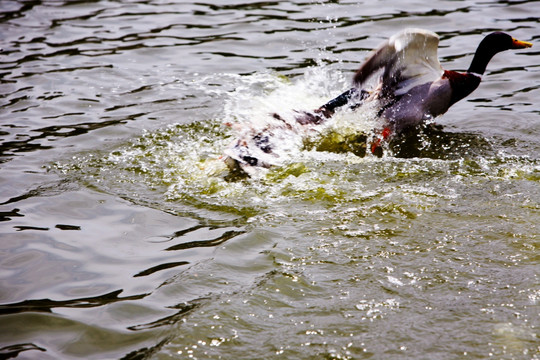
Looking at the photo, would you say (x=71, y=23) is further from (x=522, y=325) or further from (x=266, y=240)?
(x=522, y=325)

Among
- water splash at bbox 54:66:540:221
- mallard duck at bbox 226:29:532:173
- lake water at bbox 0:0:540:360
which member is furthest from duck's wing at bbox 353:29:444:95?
lake water at bbox 0:0:540:360

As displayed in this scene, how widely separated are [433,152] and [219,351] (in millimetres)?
3102

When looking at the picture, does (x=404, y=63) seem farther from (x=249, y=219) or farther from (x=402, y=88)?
(x=249, y=219)

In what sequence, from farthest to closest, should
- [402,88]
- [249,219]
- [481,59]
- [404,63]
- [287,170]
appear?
[481,59] < [402,88] < [404,63] < [287,170] < [249,219]

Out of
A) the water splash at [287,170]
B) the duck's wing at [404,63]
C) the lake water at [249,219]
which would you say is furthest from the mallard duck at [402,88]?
the lake water at [249,219]

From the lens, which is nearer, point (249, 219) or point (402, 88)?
point (249, 219)

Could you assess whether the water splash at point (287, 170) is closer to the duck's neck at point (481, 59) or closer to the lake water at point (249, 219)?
the lake water at point (249, 219)

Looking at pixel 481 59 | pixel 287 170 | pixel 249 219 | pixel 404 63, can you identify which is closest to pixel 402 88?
pixel 404 63

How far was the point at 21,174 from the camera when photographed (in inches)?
193

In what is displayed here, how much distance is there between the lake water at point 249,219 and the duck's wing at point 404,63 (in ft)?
1.63

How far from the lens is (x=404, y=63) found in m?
5.40

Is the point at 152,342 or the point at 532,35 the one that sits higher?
the point at 532,35

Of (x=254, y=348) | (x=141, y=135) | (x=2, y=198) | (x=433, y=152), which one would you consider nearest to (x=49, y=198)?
(x=2, y=198)

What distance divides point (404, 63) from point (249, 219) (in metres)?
2.24
